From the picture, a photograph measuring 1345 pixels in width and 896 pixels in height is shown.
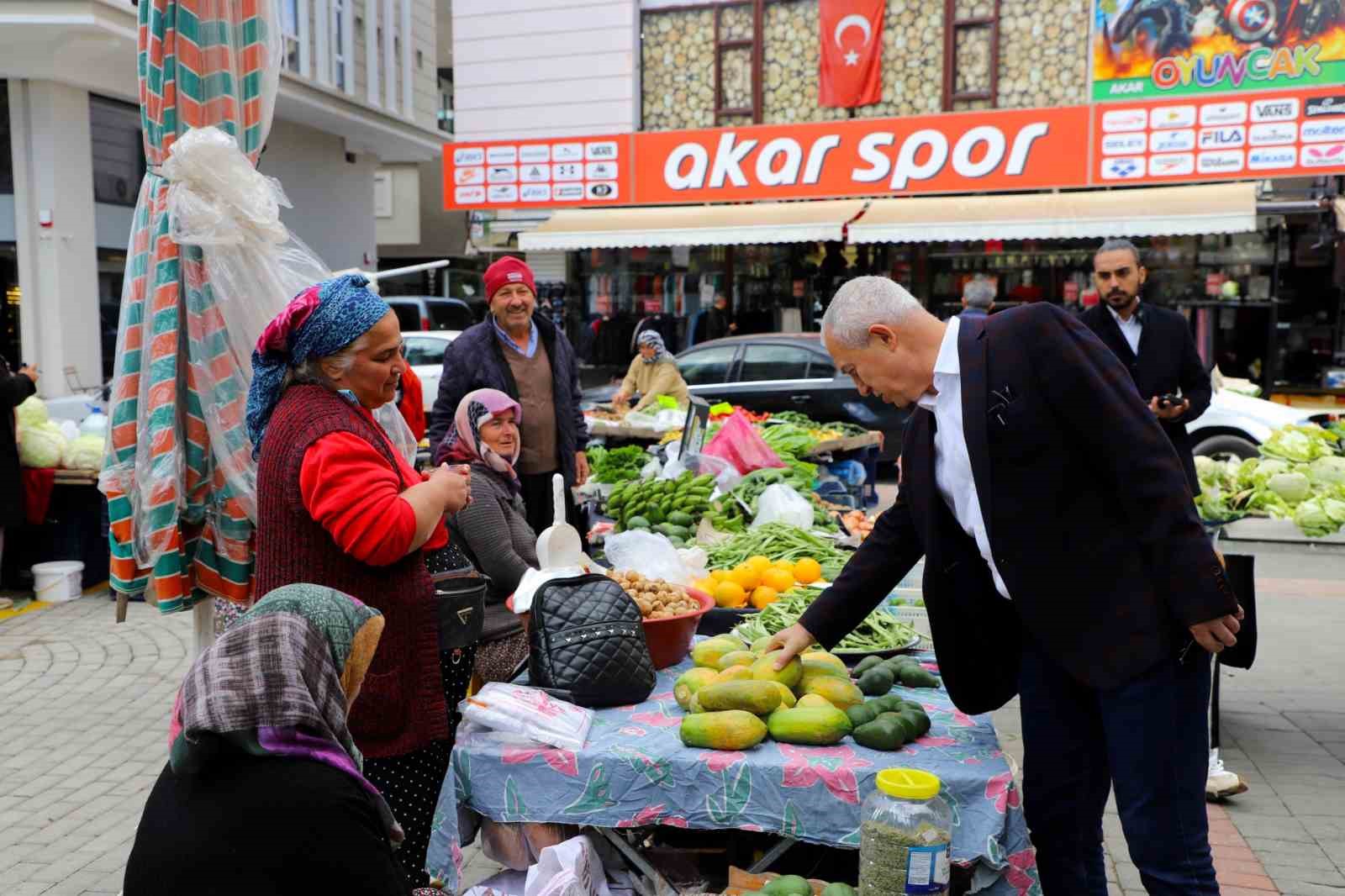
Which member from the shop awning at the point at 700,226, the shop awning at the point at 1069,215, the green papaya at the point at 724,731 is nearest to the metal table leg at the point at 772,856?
the green papaya at the point at 724,731

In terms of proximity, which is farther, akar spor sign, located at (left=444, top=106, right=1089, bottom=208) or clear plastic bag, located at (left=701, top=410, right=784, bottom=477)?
akar spor sign, located at (left=444, top=106, right=1089, bottom=208)

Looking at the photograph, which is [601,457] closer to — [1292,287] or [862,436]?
[862,436]

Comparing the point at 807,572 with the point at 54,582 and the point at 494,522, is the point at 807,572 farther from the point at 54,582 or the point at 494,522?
the point at 54,582

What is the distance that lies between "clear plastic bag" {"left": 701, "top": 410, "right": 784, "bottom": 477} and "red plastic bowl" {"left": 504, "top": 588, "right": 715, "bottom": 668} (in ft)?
11.2

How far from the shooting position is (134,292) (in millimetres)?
3412

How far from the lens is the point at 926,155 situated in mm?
14977

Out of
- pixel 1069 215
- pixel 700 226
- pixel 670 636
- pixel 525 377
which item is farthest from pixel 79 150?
pixel 670 636

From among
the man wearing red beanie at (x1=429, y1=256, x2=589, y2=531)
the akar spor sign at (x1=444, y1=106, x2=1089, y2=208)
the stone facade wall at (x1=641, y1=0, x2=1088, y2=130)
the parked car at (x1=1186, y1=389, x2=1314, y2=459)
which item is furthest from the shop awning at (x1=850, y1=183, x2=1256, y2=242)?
the man wearing red beanie at (x1=429, y1=256, x2=589, y2=531)

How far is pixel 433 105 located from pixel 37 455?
2080cm

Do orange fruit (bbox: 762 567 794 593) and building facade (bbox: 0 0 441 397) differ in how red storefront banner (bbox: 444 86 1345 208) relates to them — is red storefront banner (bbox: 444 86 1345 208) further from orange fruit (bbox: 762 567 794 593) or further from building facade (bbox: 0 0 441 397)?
orange fruit (bbox: 762 567 794 593)

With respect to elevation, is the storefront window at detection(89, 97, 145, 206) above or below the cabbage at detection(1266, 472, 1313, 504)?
above

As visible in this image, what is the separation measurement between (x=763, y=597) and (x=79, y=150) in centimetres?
1452

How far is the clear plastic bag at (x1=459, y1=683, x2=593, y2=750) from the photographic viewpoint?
8.86 feet

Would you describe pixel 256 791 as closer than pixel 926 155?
Yes
